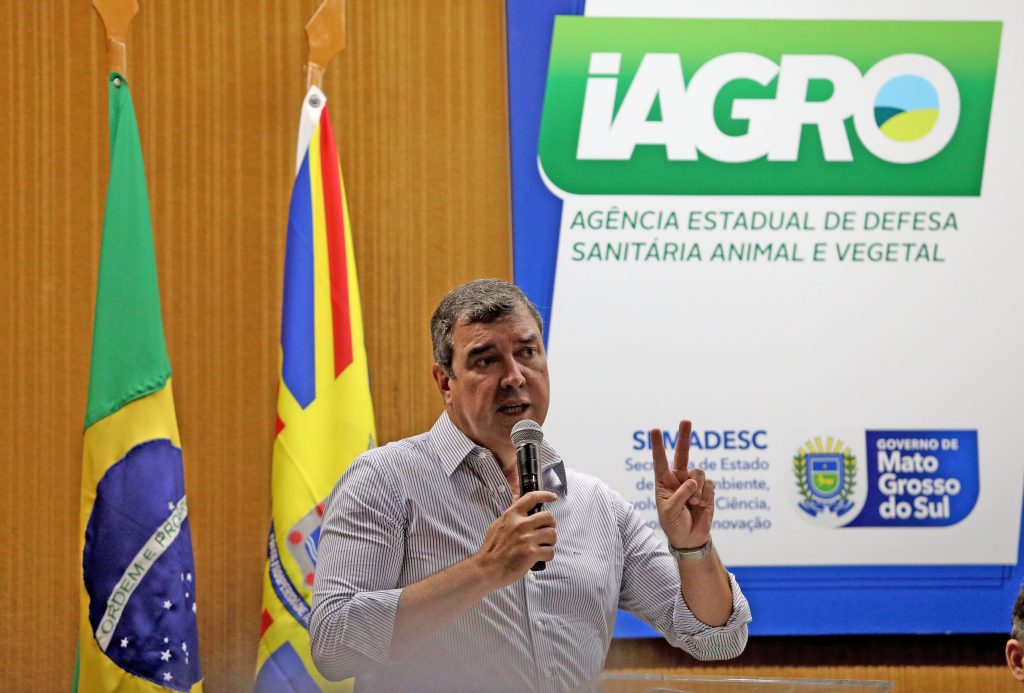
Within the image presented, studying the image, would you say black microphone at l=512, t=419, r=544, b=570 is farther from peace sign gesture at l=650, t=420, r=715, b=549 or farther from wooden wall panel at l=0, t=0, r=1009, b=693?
wooden wall panel at l=0, t=0, r=1009, b=693

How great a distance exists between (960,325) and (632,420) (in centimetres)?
117

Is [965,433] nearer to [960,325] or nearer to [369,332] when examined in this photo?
[960,325]

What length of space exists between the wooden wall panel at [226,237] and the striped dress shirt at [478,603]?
53.4 inches

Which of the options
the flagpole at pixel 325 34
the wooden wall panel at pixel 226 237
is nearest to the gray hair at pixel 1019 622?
the wooden wall panel at pixel 226 237

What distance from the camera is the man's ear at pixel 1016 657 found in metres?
1.86

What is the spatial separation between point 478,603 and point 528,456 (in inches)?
13.6

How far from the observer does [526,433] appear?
2004mm

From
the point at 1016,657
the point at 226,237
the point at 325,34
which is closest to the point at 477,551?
the point at 1016,657

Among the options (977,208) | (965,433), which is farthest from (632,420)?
(977,208)

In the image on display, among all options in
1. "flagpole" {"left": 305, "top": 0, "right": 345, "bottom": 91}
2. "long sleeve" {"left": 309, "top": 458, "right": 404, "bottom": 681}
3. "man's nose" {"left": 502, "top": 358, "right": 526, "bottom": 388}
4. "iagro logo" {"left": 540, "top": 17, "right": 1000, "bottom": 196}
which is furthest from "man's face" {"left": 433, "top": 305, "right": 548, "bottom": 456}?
"flagpole" {"left": 305, "top": 0, "right": 345, "bottom": 91}

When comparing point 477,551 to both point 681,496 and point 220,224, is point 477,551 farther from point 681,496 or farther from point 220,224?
point 220,224

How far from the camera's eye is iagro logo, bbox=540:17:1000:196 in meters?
3.63

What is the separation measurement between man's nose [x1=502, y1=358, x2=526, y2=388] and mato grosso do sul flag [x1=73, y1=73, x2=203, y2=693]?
61.7 inches

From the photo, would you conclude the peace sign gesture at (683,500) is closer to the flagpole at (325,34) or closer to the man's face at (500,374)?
the man's face at (500,374)
